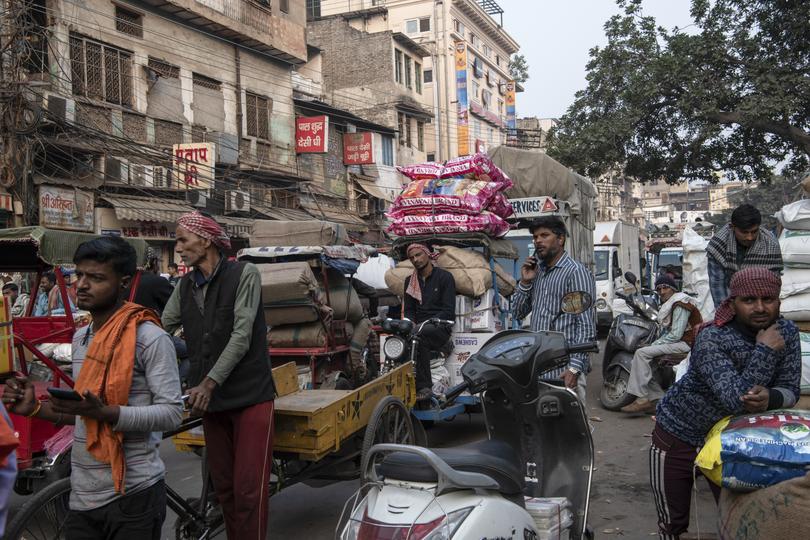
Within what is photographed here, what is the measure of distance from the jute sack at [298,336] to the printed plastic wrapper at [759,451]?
4.06m

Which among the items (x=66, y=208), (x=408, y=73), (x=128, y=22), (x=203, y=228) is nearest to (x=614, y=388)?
(x=203, y=228)

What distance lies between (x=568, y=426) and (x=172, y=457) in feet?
14.9

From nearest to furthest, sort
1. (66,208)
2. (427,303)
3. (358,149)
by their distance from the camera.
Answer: (427,303)
(66,208)
(358,149)

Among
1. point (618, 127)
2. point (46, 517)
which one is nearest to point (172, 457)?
point (46, 517)

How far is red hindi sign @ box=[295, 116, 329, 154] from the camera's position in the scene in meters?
24.0

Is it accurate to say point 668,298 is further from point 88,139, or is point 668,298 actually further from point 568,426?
point 88,139

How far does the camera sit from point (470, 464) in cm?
270

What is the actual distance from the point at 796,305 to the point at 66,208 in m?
14.6

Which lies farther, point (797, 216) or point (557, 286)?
point (797, 216)

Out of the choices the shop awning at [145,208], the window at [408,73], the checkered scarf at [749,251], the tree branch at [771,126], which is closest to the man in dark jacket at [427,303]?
the checkered scarf at [749,251]

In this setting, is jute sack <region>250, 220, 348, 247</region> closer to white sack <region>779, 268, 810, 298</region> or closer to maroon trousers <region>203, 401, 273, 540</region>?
maroon trousers <region>203, 401, 273, 540</region>

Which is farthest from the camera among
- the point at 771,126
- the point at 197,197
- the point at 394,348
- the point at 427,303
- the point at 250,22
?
the point at 250,22

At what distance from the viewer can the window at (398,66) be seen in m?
35.2

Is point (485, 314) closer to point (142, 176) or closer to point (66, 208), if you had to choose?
point (66, 208)
